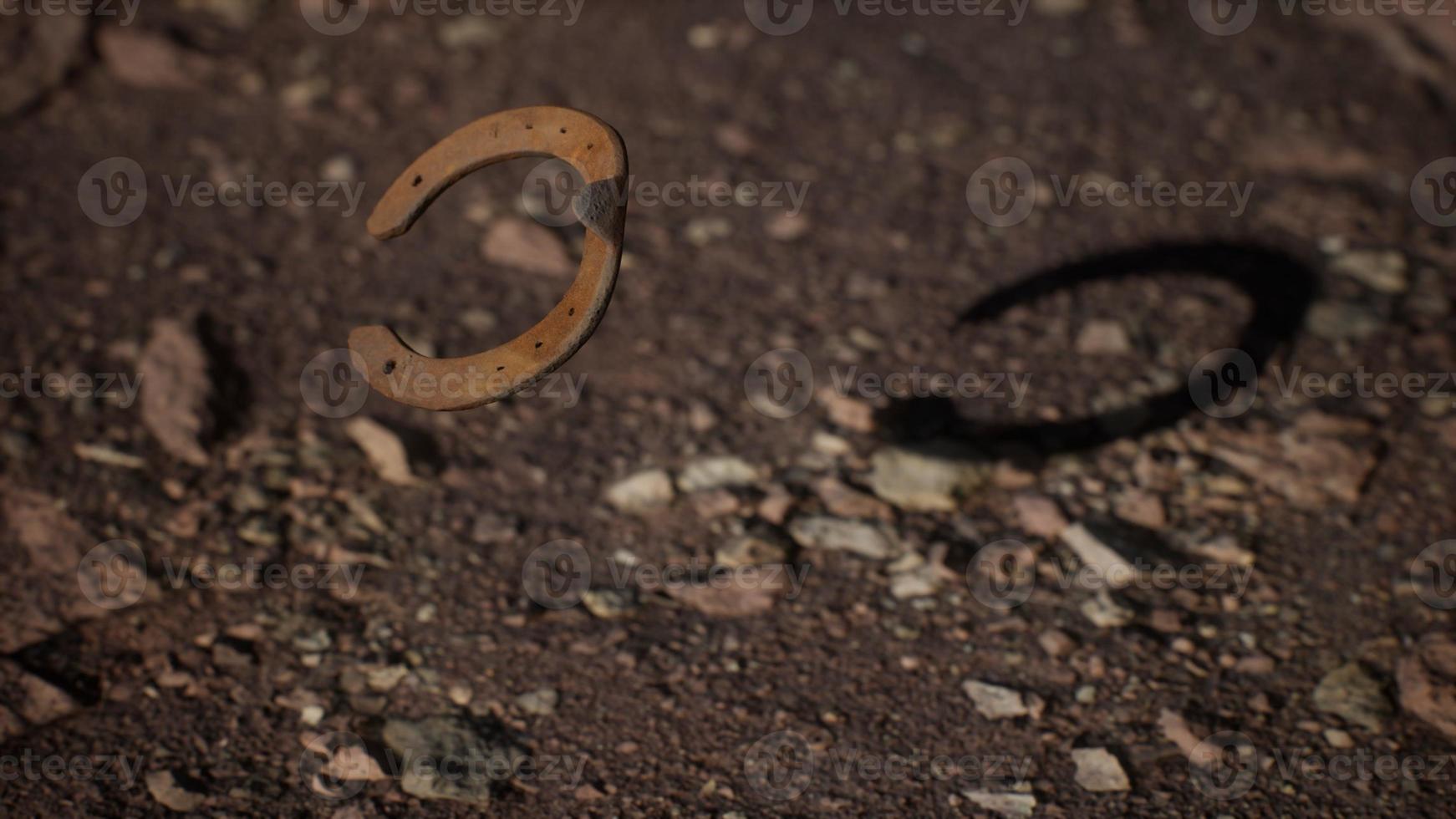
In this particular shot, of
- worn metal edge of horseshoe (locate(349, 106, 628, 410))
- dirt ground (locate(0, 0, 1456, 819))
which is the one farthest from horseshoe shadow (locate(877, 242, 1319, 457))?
worn metal edge of horseshoe (locate(349, 106, 628, 410))

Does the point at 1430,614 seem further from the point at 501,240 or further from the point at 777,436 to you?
the point at 501,240

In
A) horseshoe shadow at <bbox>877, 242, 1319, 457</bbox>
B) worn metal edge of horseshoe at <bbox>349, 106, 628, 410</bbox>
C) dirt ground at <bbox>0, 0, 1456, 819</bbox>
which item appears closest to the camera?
worn metal edge of horseshoe at <bbox>349, 106, 628, 410</bbox>

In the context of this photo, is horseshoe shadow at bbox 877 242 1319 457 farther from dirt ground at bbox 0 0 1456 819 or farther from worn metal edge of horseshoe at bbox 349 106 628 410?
worn metal edge of horseshoe at bbox 349 106 628 410

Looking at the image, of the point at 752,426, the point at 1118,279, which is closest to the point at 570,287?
the point at 752,426

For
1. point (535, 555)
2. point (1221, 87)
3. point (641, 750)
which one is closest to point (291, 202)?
point (535, 555)

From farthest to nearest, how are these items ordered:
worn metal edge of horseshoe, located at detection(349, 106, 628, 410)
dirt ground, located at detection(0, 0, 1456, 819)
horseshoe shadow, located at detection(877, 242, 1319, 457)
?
horseshoe shadow, located at detection(877, 242, 1319, 457), dirt ground, located at detection(0, 0, 1456, 819), worn metal edge of horseshoe, located at detection(349, 106, 628, 410)
